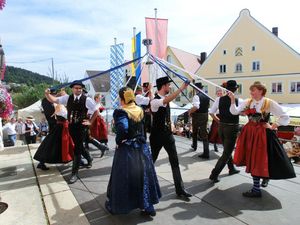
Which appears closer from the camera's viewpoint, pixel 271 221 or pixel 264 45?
pixel 271 221

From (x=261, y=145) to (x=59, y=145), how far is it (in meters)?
3.52

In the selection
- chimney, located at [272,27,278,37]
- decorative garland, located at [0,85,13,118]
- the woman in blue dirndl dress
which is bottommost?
the woman in blue dirndl dress

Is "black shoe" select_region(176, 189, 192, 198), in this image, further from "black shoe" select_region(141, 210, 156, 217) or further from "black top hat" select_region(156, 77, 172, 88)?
"black top hat" select_region(156, 77, 172, 88)

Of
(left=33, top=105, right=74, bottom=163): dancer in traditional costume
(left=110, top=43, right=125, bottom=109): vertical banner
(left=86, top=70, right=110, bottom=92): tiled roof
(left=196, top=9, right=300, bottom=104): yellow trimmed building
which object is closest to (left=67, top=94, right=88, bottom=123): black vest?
(left=33, top=105, right=74, bottom=163): dancer in traditional costume

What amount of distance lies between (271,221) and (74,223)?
2.22 m

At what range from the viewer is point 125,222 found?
3186 mm

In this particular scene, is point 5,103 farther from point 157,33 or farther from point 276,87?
point 276,87

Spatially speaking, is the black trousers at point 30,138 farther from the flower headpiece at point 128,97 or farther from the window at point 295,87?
the window at point 295,87

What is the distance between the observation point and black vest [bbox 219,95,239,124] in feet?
15.2

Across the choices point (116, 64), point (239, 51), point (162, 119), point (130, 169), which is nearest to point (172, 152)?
point (162, 119)

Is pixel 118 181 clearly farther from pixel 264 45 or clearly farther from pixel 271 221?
pixel 264 45

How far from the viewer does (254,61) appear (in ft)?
90.3

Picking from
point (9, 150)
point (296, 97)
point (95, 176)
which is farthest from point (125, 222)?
point (296, 97)

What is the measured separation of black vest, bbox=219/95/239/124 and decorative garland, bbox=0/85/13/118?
3.21m
